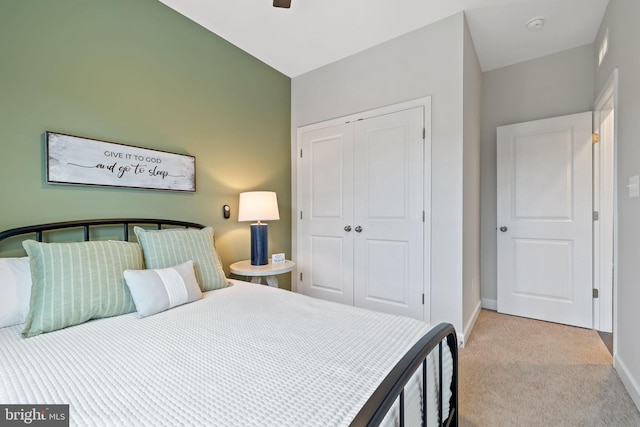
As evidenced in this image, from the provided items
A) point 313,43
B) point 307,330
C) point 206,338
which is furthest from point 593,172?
point 206,338

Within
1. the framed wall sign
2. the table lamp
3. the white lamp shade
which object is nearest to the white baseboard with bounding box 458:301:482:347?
the table lamp

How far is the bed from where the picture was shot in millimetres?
743

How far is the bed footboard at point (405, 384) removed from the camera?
608mm

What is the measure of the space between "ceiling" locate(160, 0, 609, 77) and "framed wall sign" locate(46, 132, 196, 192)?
4.03 ft

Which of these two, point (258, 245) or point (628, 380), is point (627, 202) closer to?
point (628, 380)

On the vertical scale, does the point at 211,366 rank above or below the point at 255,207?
below

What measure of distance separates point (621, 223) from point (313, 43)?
9.16ft

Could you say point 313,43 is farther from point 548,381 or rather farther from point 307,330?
point 548,381

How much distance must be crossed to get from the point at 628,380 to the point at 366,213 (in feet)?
6.74

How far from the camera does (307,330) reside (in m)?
1.23

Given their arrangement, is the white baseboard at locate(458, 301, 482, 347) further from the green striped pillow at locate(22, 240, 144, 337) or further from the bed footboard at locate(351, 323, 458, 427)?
the green striped pillow at locate(22, 240, 144, 337)

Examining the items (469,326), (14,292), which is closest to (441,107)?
(469,326)

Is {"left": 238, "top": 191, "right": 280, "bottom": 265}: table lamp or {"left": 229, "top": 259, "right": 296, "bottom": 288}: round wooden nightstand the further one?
{"left": 238, "top": 191, "right": 280, "bottom": 265}: table lamp

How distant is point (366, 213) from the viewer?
9.34ft
